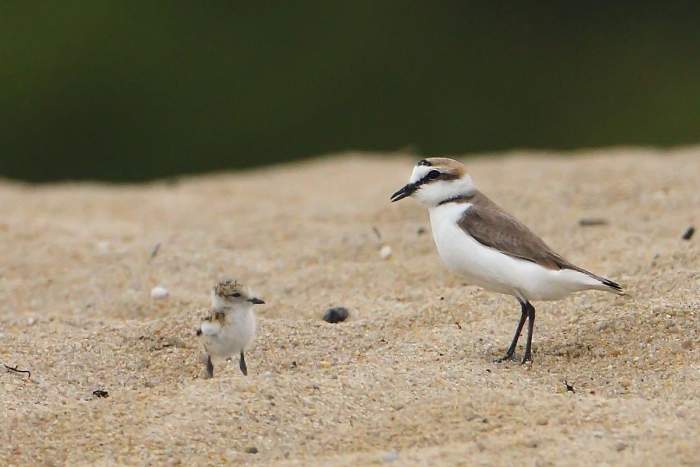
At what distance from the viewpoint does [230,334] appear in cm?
447

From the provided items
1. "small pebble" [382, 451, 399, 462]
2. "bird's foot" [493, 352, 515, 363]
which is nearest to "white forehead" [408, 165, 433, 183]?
"bird's foot" [493, 352, 515, 363]

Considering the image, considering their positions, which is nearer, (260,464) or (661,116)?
(260,464)

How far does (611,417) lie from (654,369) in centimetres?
62

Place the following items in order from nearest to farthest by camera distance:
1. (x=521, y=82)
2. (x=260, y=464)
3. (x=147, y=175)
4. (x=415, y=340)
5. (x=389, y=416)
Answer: (x=260, y=464) → (x=389, y=416) → (x=415, y=340) → (x=147, y=175) → (x=521, y=82)

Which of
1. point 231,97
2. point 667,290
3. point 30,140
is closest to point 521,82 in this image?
point 231,97

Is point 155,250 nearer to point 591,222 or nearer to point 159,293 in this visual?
point 159,293

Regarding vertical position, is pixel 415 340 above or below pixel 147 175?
above

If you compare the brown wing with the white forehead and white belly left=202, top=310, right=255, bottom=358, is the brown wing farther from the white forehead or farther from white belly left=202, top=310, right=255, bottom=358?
white belly left=202, top=310, right=255, bottom=358

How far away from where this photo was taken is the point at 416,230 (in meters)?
6.90

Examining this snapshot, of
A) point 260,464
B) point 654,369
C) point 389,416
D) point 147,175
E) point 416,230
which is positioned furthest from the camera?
point 147,175

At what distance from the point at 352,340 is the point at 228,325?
0.65m

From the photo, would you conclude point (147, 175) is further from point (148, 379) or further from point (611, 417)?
point (611, 417)

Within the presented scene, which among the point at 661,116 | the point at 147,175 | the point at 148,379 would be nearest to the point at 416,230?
the point at 148,379

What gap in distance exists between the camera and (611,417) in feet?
12.8
